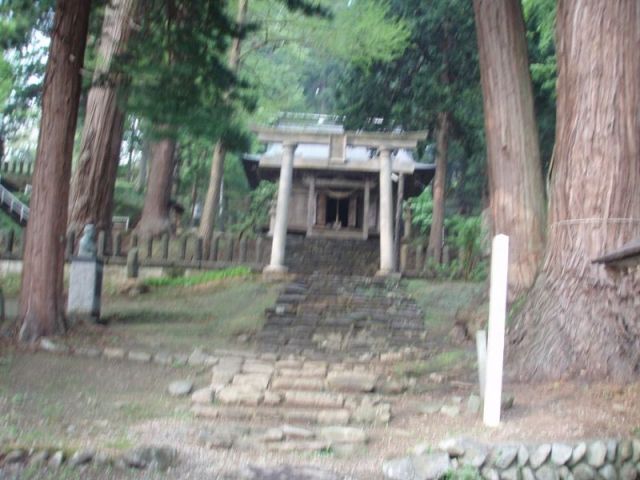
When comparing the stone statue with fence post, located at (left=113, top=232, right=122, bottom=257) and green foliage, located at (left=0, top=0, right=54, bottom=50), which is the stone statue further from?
fence post, located at (left=113, top=232, right=122, bottom=257)

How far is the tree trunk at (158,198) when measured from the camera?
20.3 m

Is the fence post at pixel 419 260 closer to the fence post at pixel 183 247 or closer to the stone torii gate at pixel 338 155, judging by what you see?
the stone torii gate at pixel 338 155

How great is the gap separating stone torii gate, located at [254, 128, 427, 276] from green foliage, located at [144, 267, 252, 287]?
772 millimetres

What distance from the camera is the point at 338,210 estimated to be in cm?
2661

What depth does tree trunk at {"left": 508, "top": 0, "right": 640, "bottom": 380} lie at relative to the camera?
7.82m

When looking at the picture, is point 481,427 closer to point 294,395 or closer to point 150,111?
point 294,395

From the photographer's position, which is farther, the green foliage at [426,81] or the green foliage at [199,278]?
the green foliage at [426,81]

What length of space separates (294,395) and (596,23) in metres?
5.41

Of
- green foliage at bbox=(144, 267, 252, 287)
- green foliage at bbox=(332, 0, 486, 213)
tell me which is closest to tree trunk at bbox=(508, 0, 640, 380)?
green foliage at bbox=(144, 267, 252, 287)

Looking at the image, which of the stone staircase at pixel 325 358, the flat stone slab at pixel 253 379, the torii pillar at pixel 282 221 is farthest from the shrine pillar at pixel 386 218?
the flat stone slab at pixel 253 379

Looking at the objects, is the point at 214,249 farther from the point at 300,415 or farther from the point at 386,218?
the point at 300,415

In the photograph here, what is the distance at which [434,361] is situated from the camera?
9.66 m

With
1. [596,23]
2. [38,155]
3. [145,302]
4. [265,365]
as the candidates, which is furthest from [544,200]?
[145,302]

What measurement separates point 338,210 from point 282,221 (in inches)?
395
